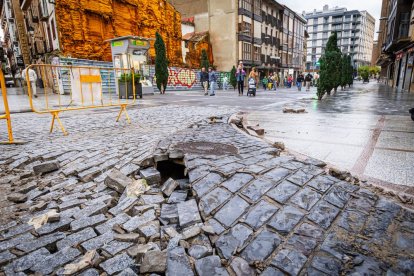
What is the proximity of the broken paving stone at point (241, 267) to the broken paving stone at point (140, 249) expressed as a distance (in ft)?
2.08

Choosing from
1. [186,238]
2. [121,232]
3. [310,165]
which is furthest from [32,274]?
[310,165]

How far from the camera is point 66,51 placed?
787 inches

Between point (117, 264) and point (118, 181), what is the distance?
129 centimetres

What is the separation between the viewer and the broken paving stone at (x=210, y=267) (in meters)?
1.68

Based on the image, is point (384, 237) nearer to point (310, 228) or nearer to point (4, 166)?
point (310, 228)

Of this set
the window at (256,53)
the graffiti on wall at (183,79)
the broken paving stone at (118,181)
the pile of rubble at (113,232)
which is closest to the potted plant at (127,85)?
the broken paving stone at (118,181)

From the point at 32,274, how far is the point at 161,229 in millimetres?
958

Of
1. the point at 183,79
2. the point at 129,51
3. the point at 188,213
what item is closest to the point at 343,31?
the point at 183,79

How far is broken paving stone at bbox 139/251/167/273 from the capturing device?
173cm

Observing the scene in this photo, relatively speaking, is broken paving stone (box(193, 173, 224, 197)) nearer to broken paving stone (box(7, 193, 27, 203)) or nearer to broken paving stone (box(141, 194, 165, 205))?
broken paving stone (box(141, 194, 165, 205))

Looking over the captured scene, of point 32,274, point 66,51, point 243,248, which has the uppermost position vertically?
point 66,51

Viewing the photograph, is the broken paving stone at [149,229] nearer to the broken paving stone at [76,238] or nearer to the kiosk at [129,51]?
the broken paving stone at [76,238]

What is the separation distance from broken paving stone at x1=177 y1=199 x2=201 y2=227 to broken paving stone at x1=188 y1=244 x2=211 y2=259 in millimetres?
351

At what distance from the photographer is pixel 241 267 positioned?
1.70 meters
